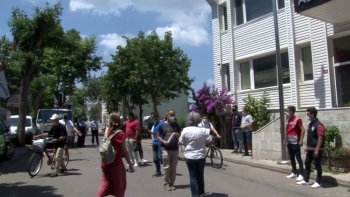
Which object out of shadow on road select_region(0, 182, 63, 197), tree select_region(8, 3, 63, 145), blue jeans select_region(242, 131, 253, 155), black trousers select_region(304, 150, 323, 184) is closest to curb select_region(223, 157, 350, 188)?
black trousers select_region(304, 150, 323, 184)

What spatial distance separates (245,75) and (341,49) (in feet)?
16.7

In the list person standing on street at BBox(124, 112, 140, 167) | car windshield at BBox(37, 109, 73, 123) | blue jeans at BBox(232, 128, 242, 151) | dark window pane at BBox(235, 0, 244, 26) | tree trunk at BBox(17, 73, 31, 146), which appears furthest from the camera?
car windshield at BBox(37, 109, 73, 123)

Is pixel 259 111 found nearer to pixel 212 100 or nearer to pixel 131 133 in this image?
pixel 212 100

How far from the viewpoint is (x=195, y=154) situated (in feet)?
25.8

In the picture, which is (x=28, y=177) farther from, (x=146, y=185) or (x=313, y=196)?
(x=313, y=196)

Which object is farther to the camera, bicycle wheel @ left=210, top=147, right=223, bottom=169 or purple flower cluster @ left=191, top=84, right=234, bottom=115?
purple flower cluster @ left=191, top=84, right=234, bottom=115

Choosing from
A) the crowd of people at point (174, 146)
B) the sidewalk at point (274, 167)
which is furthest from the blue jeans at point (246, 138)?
the crowd of people at point (174, 146)

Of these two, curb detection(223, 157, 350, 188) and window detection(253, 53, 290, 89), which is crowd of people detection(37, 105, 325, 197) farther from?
window detection(253, 53, 290, 89)

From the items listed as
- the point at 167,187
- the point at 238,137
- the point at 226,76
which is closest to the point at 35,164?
the point at 167,187

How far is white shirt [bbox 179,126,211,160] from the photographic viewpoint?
7879 mm

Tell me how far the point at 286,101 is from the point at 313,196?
795 centimetres

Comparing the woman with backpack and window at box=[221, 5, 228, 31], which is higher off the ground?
window at box=[221, 5, 228, 31]

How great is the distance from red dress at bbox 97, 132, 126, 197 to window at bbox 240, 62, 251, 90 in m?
12.3

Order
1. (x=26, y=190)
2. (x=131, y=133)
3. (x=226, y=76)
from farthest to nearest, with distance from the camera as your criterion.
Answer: (x=226, y=76), (x=131, y=133), (x=26, y=190)
